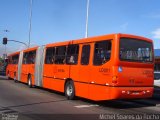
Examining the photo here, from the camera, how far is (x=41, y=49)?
21.3 m

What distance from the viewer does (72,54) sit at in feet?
54.0

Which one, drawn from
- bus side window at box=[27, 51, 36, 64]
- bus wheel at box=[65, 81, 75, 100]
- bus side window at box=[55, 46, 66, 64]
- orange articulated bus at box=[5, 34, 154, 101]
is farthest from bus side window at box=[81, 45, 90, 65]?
bus side window at box=[27, 51, 36, 64]

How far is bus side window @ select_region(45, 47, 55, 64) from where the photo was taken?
19.0 metres

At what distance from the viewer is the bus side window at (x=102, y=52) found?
44.6 feet

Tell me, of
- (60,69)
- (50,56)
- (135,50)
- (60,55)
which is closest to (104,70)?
(135,50)

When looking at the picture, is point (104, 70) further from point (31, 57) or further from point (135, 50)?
point (31, 57)

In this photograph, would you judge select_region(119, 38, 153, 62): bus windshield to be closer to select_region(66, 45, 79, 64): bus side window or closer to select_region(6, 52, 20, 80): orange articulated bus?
select_region(66, 45, 79, 64): bus side window

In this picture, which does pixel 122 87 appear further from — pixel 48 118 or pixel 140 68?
pixel 48 118

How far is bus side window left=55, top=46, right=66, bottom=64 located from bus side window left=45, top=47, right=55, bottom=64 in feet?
1.83

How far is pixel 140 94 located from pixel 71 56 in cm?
421

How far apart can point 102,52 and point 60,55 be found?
14.5 ft

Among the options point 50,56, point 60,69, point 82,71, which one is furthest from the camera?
point 50,56

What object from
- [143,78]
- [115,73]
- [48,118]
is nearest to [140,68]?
[143,78]

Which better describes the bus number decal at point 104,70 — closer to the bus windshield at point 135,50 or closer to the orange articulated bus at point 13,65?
the bus windshield at point 135,50
